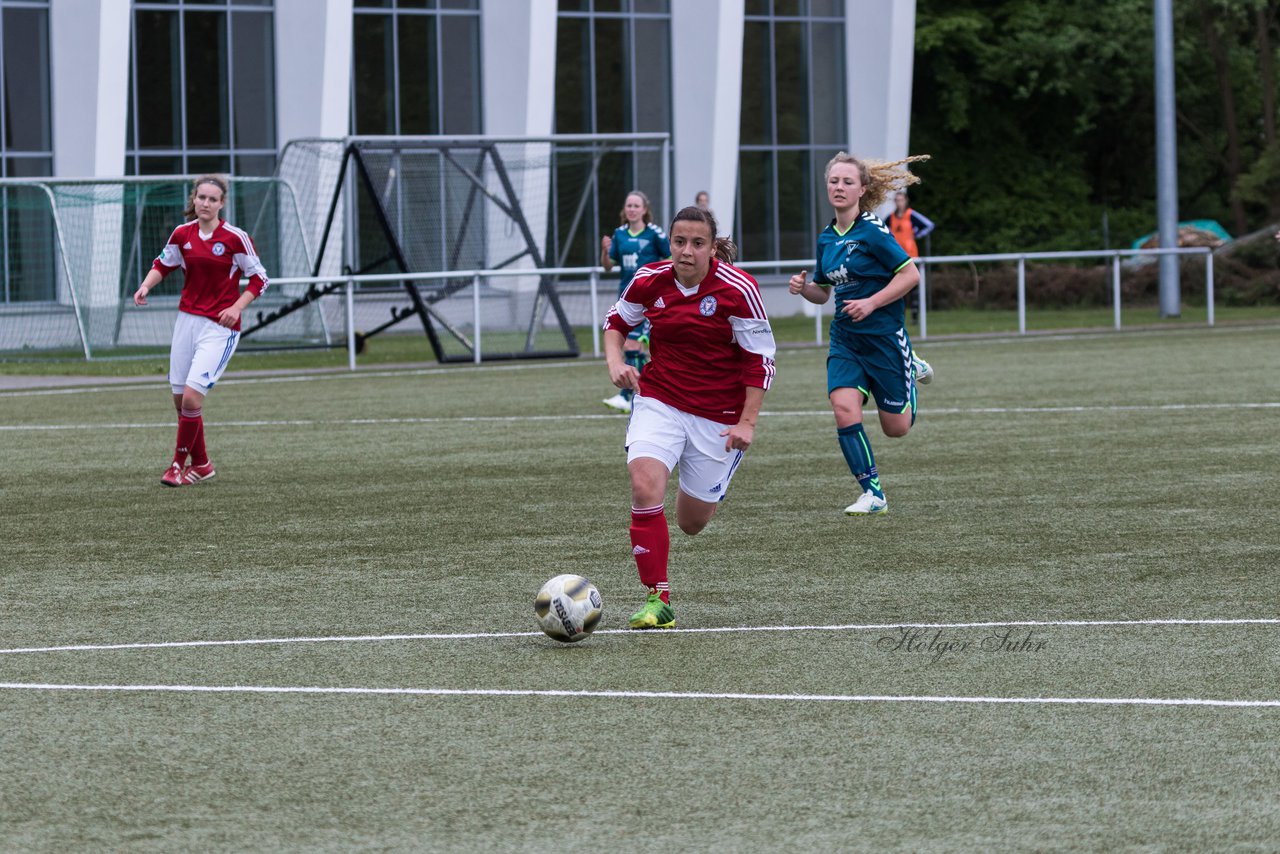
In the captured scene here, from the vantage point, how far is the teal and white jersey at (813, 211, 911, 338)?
1024 cm

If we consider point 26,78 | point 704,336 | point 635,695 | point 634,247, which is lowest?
point 635,695

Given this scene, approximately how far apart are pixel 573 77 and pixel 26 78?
1010 centimetres

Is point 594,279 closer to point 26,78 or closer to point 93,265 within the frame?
point 93,265

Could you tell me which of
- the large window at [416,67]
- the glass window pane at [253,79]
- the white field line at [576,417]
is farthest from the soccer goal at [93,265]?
the white field line at [576,417]

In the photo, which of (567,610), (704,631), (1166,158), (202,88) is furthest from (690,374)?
(202,88)

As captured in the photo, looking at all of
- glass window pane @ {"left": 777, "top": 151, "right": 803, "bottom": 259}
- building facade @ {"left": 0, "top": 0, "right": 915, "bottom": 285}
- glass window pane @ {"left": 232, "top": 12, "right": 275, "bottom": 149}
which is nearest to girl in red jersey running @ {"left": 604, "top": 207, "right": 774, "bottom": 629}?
building facade @ {"left": 0, "top": 0, "right": 915, "bottom": 285}

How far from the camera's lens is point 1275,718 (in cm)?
538

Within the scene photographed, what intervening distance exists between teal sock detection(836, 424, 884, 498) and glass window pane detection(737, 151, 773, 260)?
1102 inches

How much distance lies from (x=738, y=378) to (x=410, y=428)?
333 inches

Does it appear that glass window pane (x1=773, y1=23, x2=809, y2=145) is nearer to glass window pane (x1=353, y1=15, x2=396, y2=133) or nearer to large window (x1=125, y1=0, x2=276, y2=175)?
glass window pane (x1=353, y1=15, x2=396, y2=133)

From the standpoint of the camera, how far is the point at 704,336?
7.29 meters

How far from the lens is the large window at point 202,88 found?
103 ft

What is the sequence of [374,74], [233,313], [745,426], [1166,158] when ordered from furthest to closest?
[374,74], [1166,158], [233,313], [745,426]

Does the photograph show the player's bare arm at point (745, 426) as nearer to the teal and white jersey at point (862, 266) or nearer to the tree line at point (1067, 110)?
the teal and white jersey at point (862, 266)
